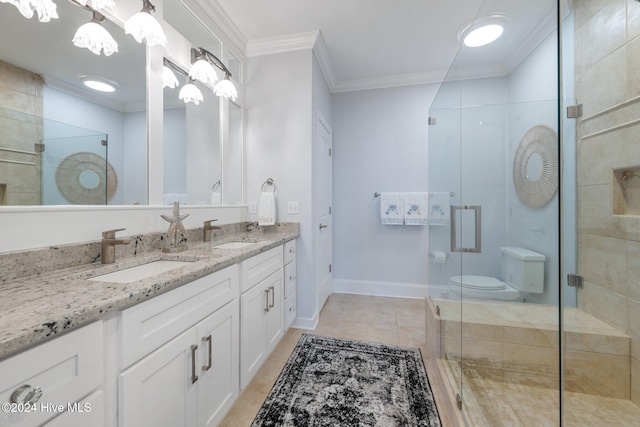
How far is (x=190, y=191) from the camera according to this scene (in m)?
1.81

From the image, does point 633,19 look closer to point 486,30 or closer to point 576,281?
point 486,30

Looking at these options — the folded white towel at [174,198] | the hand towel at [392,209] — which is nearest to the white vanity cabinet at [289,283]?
the folded white towel at [174,198]

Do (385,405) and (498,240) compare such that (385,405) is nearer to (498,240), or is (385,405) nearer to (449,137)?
(498,240)

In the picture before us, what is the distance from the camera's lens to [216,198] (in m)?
2.08

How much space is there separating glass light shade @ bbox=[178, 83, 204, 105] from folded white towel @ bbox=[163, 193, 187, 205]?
647mm

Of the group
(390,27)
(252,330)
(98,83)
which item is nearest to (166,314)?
(252,330)

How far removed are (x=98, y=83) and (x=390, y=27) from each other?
2.18 metres

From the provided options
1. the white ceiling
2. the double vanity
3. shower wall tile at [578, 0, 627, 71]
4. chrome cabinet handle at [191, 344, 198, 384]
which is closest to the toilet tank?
shower wall tile at [578, 0, 627, 71]

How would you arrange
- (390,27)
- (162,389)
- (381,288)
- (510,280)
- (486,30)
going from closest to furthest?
(162,389) < (510,280) < (486,30) < (390,27) < (381,288)

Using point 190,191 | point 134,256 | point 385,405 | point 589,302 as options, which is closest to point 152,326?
point 134,256

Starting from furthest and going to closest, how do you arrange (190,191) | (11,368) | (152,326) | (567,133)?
(190,191)
(567,133)
(152,326)
(11,368)

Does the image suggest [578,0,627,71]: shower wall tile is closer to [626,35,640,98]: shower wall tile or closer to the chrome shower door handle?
[626,35,640,98]: shower wall tile

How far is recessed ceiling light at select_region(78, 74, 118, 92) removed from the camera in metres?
1.16

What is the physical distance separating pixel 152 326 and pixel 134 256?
2.07ft
